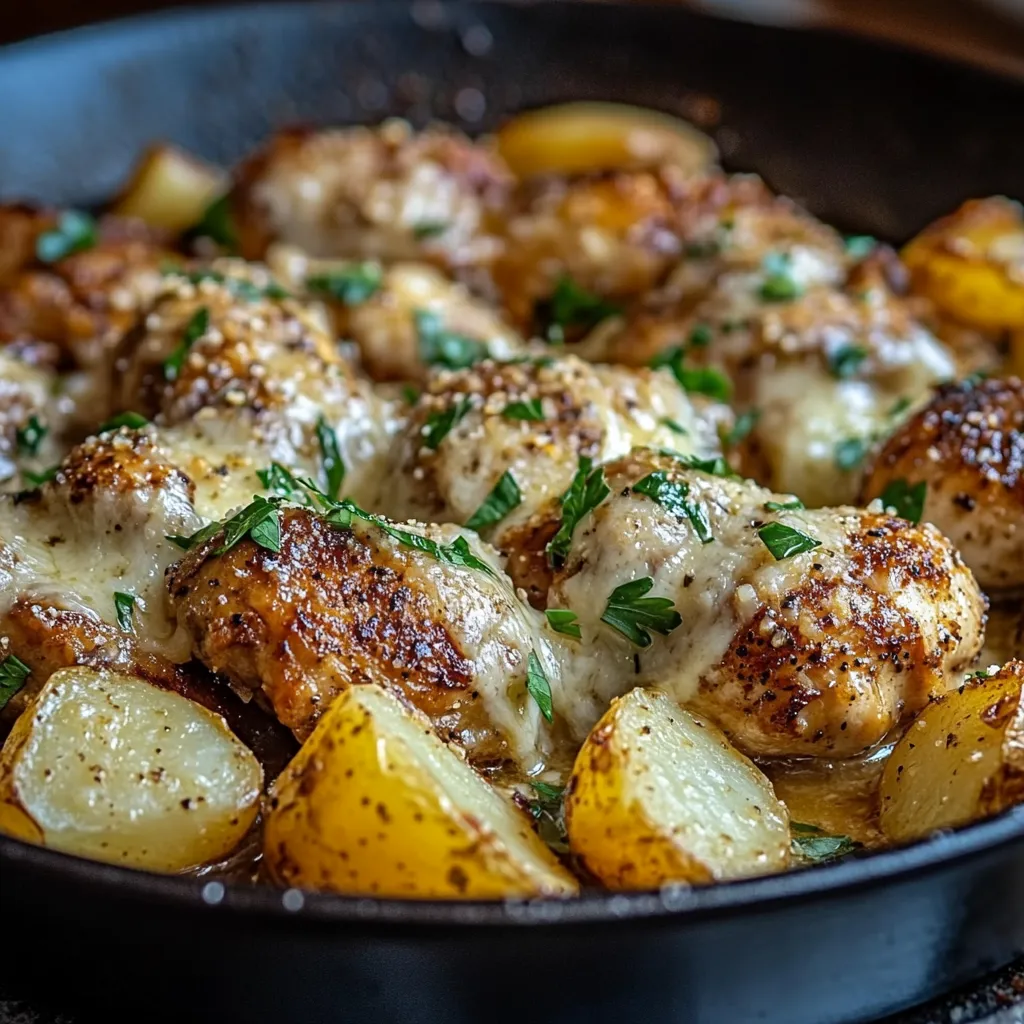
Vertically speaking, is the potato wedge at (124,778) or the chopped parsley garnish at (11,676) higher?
the potato wedge at (124,778)

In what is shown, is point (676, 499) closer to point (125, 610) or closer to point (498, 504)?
point (498, 504)

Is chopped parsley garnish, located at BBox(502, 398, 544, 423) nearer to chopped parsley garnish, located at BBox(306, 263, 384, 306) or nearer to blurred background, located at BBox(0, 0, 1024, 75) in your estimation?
chopped parsley garnish, located at BBox(306, 263, 384, 306)

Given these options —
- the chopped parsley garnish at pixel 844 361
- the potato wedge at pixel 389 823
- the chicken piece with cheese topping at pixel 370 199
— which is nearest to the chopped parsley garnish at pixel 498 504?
the potato wedge at pixel 389 823

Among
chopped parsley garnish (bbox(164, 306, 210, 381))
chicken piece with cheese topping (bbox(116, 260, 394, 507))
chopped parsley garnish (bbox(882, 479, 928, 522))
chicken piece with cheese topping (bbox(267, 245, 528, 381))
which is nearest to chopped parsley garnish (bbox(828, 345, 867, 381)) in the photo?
chopped parsley garnish (bbox(882, 479, 928, 522))

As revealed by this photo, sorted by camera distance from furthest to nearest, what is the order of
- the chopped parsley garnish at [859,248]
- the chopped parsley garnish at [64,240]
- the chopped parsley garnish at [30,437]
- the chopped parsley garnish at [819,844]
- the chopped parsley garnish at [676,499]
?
the chopped parsley garnish at [64,240] → the chopped parsley garnish at [859,248] → the chopped parsley garnish at [30,437] → the chopped parsley garnish at [676,499] → the chopped parsley garnish at [819,844]

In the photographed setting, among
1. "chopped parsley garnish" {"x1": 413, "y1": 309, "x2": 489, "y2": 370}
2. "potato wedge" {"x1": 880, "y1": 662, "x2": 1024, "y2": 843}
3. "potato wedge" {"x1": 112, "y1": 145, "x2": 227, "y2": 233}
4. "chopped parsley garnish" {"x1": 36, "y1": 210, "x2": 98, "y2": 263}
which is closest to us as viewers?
"potato wedge" {"x1": 880, "y1": 662, "x2": 1024, "y2": 843}

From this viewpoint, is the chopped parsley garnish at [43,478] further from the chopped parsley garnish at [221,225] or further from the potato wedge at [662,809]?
the chopped parsley garnish at [221,225]

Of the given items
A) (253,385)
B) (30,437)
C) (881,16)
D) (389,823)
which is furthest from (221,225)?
(881,16)

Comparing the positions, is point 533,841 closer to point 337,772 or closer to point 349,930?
point 337,772
